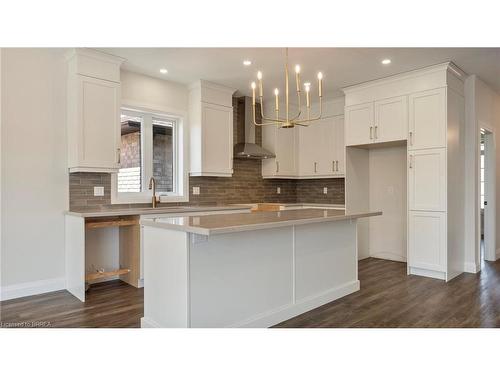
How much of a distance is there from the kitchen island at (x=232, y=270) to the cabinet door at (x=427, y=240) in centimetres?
154

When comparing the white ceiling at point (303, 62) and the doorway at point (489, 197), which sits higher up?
the white ceiling at point (303, 62)

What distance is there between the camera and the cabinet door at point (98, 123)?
12.2ft

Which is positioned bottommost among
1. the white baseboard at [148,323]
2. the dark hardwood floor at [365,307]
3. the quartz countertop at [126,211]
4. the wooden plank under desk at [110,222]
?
the dark hardwood floor at [365,307]

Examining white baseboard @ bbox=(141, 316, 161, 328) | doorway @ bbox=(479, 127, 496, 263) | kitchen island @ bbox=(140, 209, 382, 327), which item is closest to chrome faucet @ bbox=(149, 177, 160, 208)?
kitchen island @ bbox=(140, 209, 382, 327)

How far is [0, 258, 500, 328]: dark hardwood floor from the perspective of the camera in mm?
2891

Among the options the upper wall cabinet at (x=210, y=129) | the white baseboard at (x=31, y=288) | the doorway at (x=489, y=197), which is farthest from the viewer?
the doorway at (x=489, y=197)

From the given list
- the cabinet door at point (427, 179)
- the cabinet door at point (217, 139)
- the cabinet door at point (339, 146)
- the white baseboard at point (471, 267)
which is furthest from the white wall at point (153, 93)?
the white baseboard at point (471, 267)

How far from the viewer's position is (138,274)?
3916mm

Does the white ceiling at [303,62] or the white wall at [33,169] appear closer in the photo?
the white wall at [33,169]

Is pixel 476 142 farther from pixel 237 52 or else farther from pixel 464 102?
pixel 237 52

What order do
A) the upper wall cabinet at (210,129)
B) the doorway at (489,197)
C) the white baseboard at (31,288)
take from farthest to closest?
the doorway at (489,197)
the upper wall cabinet at (210,129)
the white baseboard at (31,288)

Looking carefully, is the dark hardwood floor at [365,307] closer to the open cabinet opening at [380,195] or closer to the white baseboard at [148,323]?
the white baseboard at [148,323]
